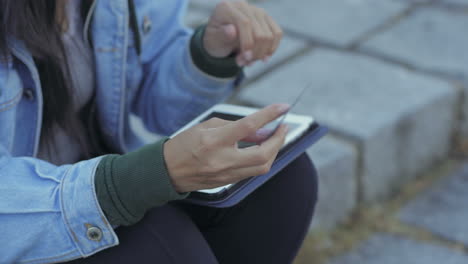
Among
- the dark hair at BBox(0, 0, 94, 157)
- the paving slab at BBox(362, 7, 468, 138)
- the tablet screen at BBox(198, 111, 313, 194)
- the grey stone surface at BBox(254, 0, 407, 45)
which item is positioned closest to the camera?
the dark hair at BBox(0, 0, 94, 157)

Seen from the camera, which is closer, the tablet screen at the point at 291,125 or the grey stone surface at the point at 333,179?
the tablet screen at the point at 291,125

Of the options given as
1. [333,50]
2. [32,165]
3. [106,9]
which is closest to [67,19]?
[106,9]

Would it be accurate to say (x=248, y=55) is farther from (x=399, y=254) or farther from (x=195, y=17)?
(x=195, y=17)

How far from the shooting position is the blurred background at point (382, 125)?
4.55 ft

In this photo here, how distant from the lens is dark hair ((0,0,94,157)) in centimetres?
77

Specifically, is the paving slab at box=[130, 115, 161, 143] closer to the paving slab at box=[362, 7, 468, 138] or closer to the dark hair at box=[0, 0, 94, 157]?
the dark hair at box=[0, 0, 94, 157]

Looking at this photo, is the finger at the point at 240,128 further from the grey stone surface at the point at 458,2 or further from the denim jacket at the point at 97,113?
the grey stone surface at the point at 458,2

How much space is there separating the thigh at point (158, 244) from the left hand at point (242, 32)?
0.90 ft

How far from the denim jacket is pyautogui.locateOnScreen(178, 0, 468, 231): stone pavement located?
0.45m

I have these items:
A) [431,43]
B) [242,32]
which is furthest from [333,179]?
[431,43]

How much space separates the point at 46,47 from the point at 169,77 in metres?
0.27

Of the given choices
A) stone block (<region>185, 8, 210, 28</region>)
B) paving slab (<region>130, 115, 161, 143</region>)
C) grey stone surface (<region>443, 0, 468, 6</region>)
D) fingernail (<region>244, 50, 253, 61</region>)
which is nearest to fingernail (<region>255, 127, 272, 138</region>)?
fingernail (<region>244, 50, 253, 61</region>)

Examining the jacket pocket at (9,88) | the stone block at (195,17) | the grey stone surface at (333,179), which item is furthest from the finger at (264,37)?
the stone block at (195,17)

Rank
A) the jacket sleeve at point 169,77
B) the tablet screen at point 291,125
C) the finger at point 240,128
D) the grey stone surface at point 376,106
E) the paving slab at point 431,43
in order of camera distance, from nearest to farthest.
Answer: the finger at point 240,128 → the tablet screen at point 291,125 → the jacket sleeve at point 169,77 → the grey stone surface at point 376,106 → the paving slab at point 431,43
